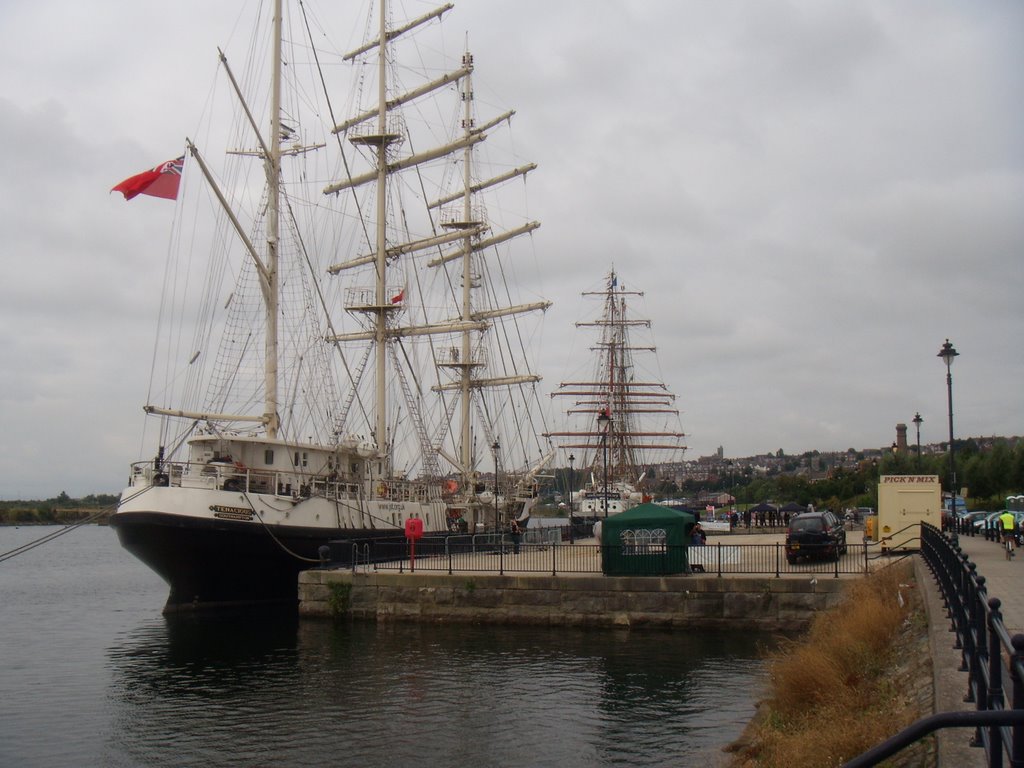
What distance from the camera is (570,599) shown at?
1017 inches

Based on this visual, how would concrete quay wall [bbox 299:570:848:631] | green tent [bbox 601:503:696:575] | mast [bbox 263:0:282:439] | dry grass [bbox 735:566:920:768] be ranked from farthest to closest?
mast [bbox 263:0:282:439] < green tent [bbox 601:503:696:575] < concrete quay wall [bbox 299:570:848:631] < dry grass [bbox 735:566:920:768]

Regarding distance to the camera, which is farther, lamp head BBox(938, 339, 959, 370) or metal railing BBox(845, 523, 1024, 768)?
lamp head BBox(938, 339, 959, 370)

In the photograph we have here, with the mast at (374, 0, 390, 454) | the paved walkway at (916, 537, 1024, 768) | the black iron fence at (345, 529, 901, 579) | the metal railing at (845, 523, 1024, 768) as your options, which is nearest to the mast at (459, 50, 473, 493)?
the mast at (374, 0, 390, 454)

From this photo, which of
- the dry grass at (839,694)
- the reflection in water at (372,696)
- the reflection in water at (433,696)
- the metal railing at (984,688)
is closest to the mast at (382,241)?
the reflection in water at (372,696)

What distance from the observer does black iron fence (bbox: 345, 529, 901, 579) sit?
26.1 meters

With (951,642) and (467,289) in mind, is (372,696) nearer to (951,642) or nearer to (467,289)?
(951,642)

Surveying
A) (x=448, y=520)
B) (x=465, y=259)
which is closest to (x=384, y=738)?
(x=448, y=520)

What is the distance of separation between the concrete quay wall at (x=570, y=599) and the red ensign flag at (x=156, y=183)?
12.1 metres

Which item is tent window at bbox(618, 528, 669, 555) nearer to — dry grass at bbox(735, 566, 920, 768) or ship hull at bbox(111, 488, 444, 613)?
dry grass at bbox(735, 566, 920, 768)

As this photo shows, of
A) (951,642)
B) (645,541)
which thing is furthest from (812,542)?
(951,642)

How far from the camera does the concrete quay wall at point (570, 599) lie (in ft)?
79.6

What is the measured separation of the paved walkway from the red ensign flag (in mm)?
A: 22793

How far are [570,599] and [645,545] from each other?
2431 millimetres

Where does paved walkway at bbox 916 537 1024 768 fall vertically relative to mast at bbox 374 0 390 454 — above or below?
below
